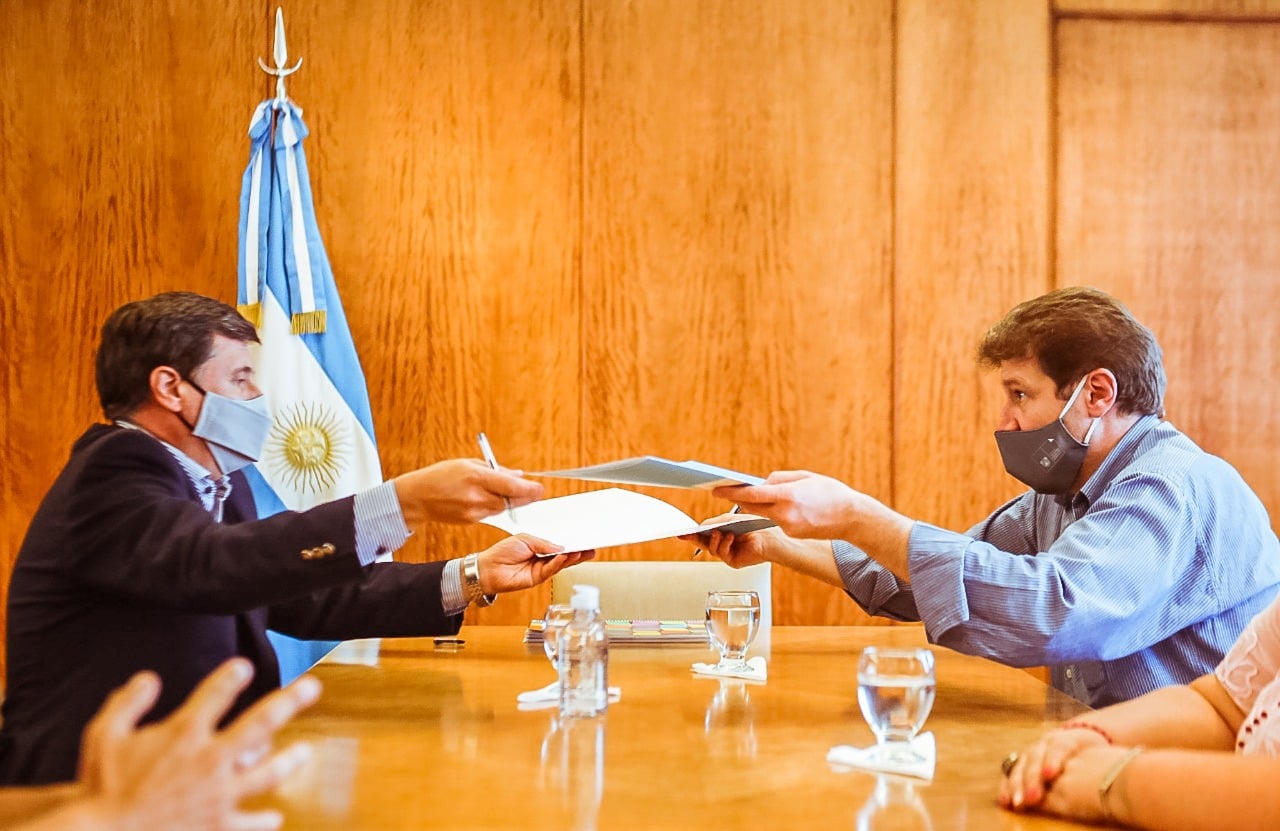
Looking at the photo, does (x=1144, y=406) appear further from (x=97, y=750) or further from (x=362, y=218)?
(x=362, y=218)

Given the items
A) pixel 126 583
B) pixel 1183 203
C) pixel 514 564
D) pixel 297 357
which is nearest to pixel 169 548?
pixel 126 583

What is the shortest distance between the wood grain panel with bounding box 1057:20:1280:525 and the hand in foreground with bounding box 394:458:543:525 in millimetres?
2700

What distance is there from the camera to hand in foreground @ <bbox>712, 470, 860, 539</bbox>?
1780mm

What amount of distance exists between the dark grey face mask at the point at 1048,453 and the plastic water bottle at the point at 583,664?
90 centimetres

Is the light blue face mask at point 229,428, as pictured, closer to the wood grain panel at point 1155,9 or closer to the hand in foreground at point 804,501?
the hand in foreground at point 804,501

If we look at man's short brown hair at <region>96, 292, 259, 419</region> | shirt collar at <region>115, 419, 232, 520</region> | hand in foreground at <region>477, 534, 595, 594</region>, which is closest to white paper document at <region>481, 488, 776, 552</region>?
hand in foreground at <region>477, 534, 595, 594</region>

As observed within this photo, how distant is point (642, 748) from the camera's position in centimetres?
136

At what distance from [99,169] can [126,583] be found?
2486 mm

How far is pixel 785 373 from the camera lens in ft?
12.3

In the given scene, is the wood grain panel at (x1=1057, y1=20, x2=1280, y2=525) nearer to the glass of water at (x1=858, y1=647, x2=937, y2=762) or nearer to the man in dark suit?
the man in dark suit

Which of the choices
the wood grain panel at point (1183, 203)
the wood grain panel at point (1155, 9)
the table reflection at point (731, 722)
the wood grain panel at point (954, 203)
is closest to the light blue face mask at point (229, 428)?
the table reflection at point (731, 722)

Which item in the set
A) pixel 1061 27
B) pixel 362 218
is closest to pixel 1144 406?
pixel 1061 27

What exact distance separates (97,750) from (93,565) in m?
0.98

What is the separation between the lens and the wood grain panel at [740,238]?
371 cm
